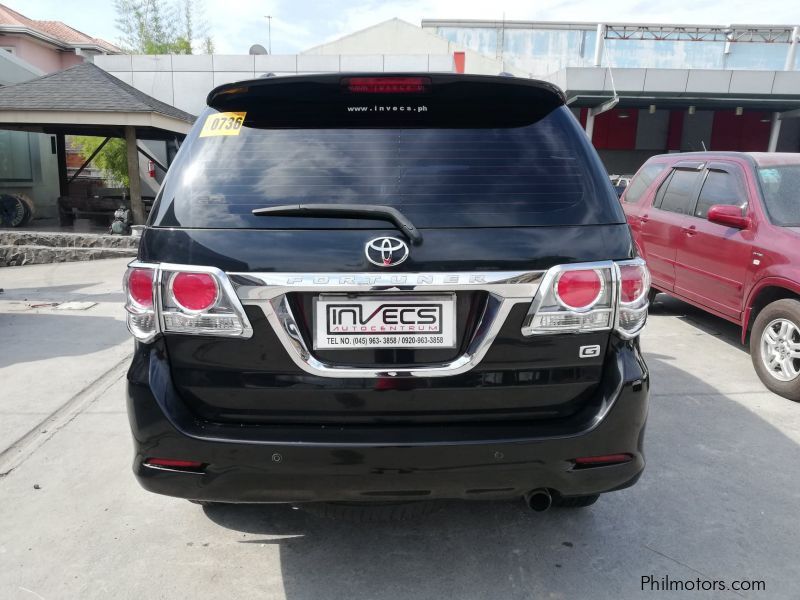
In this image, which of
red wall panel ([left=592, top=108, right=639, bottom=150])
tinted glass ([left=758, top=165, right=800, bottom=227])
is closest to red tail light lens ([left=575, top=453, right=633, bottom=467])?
tinted glass ([left=758, top=165, right=800, bottom=227])

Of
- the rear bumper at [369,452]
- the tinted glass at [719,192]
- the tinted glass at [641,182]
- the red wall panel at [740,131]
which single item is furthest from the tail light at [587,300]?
the red wall panel at [740,131]

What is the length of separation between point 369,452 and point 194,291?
77 cm

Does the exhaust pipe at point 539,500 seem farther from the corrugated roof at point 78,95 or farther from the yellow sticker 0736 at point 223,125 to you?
the corrugated roof at point 78,95

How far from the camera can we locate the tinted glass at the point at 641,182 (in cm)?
673

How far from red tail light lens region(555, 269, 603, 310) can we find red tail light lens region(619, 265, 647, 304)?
0.11m

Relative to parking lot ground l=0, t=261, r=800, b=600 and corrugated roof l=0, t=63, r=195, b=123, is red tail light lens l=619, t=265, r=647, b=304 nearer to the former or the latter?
parking lot ground l=0, t=261, r=800, b=600

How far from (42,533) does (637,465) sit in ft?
8.39

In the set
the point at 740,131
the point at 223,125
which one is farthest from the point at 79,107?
the point at 740,131

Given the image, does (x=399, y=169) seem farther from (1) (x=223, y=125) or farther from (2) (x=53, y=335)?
(2) (x=53, y=335)

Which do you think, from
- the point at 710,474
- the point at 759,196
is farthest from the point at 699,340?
the point at 710,474

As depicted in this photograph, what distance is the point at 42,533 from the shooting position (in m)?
2.69

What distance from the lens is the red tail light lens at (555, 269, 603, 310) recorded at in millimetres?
1963

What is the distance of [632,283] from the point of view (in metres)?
2.06

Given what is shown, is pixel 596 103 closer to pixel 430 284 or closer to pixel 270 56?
pixel 270 56
